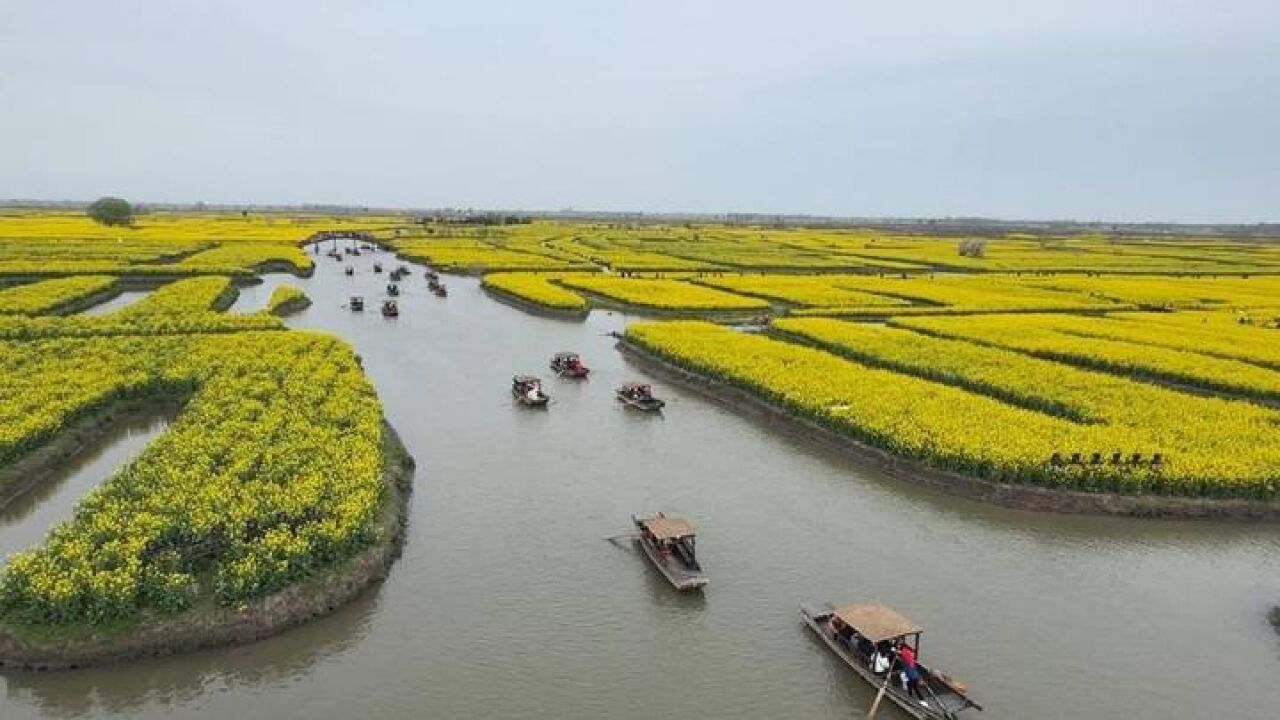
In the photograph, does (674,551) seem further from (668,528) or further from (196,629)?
(196,629)

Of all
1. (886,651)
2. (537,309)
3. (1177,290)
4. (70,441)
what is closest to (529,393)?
(70,441)

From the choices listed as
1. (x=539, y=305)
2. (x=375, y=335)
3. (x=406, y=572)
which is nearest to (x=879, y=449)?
(x=406, y=572)

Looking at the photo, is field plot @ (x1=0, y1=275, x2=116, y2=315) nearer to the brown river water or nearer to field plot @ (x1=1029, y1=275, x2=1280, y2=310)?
the brown river water

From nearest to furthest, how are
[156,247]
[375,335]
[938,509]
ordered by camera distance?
[938,509] < [375,335] < [156,247]

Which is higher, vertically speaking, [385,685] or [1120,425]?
[1120,425]

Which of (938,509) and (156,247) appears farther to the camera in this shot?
(156,247)

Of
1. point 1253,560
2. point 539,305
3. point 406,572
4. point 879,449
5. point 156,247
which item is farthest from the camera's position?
point 156,247

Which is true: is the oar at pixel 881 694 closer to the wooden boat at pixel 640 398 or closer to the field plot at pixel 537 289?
the wooden boat at pixel 640 398

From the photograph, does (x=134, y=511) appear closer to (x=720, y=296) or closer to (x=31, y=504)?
(x=31, y=504)
